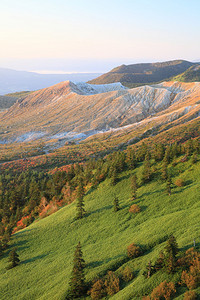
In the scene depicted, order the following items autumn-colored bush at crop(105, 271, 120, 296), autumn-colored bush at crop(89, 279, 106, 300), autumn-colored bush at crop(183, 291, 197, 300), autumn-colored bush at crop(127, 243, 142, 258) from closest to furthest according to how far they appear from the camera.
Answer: autumn-colored bush at crop(183, 291, 197, 300)
autumn-colored bush at crop(105, 271, 120, 296)
autumn-colored bush at crop(89, 279, 106, 300)
autumn-colored bush at crop(127, 243, 142, 258)

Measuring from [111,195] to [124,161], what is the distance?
8750 mm

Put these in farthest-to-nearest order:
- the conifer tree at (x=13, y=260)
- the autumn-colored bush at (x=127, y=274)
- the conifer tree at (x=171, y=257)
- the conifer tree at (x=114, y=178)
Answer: the conifer tree at (x=114, y=178) < the conifer tree at (x=13, y=260) < the autumn-colored bush at (x=127, y=274) < the conifer tree at (x=171, y=257)

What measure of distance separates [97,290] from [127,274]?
2.54m

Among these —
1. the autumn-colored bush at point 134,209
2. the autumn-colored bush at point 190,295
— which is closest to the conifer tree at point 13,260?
the autumn-colored bush at point 134,209

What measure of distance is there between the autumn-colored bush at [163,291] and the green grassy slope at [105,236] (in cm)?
52

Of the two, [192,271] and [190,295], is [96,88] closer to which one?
[192,271]

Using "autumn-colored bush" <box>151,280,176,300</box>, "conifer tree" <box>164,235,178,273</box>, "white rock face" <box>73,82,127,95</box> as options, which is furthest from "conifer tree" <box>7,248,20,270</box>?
"white rock face" <box>73,82,127,95</box>

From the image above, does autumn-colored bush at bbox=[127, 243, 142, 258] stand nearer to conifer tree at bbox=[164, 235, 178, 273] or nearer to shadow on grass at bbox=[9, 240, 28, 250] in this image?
conifer tree at bbox=[164, 235, 178, 273]

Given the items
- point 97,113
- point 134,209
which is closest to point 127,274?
point 134,209

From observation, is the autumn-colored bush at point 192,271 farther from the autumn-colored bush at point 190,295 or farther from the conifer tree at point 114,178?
the conifer tree at point 114,178

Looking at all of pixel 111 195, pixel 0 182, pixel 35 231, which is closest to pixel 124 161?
pixel 111 195

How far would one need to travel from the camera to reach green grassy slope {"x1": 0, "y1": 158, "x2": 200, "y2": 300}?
18.9m

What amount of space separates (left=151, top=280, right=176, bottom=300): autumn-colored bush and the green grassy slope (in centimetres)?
52

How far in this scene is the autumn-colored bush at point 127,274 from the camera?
665 inches
